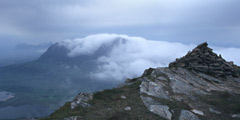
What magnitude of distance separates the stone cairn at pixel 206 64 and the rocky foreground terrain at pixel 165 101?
1.59 meters

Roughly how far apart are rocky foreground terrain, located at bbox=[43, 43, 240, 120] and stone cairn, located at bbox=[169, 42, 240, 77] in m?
1.59

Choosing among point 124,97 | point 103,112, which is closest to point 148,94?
point 124,97

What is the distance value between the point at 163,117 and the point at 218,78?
29486mm

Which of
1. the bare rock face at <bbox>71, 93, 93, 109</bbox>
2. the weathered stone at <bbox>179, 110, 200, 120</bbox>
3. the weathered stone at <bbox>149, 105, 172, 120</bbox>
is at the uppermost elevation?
the bare rock face at <bbox>71, 93, 93, 109</bbox>

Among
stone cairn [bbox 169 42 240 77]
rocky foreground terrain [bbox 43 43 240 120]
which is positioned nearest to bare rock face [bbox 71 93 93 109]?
rocky foreground terrain [bbox 43 43 240 120]

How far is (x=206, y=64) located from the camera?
42875mm

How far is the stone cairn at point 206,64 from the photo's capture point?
1622 inches

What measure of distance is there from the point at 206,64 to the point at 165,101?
26.9 meters

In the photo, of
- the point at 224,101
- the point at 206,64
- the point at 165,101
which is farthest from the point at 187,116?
the point at 206,64

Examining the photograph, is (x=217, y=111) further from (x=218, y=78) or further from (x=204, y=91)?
(x=218, y=78)

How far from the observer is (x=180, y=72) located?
39.2 metres

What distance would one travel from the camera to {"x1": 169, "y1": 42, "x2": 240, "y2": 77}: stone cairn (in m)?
41.2

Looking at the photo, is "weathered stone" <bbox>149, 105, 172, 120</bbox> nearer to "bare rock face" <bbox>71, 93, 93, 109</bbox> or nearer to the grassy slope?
the grassy slope

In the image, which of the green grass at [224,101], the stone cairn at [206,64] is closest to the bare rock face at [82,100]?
the green grass at [224,101]
